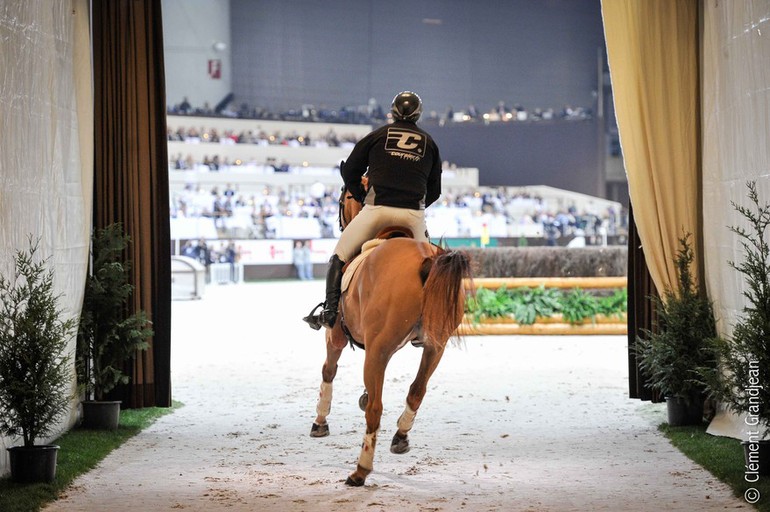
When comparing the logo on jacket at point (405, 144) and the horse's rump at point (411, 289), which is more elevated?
the logo on jacket at point (405, 144)

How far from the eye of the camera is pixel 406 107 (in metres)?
5.16

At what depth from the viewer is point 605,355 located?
1034 cm

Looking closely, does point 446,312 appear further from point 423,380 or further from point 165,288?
point 165,288

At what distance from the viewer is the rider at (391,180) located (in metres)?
5.11

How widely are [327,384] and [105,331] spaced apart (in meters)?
1.62

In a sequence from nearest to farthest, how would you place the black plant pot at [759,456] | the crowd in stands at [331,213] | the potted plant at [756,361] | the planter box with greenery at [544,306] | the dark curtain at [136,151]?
the potted plant at [756,361]
the black plant pot at [759,456]
the dark curtain at [136,151]
the planter box with greenery at [544,306]
the crowd in stands at [331,213]

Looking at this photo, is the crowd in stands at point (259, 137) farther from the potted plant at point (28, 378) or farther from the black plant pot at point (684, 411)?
the potted plant at point (28, 378)

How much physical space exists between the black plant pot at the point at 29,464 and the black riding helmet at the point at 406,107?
2578 mm

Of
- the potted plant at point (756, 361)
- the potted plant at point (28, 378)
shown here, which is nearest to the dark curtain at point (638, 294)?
the potted plant at point (756, 361)

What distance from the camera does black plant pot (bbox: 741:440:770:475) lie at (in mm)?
4457

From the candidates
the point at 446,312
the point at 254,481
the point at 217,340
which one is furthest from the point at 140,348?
the point at 217,340

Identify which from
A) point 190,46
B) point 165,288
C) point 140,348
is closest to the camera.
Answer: point 140,348

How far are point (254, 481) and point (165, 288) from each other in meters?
2.42

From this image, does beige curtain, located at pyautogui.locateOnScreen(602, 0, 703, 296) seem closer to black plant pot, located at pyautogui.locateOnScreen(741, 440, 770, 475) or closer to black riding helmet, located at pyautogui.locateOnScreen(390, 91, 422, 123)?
black riding helmet, located at pyautogui.locateOnScreen(390, 91, 422, 123)
